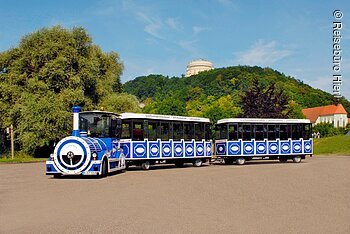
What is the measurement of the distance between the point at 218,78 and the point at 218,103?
2084 centimetres

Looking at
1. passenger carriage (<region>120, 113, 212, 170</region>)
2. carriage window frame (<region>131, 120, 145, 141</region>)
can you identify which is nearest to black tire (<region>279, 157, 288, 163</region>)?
passenger carriage (<region>120, 113, 212, 170</region>)

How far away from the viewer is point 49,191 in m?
13.4

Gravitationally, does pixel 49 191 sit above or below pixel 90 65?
below

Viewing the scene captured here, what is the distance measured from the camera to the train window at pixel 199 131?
27.5 metres

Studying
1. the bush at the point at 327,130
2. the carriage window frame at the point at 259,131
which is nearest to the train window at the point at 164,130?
the carriage window frame at the point at 259,131

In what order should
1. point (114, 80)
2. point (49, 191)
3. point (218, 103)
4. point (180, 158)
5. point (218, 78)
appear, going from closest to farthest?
point (49, 191)
point (180, 158)
point (114, 80)
point (218, 103)
point (218, 78)

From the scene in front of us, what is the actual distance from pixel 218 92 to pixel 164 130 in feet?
274

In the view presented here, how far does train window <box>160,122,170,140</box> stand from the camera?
25.2 m

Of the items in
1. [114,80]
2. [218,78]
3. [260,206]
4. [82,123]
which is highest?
[218,78]

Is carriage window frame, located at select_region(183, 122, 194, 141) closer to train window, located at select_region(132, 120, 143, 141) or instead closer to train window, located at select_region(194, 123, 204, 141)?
train window, located at select_region(194, 123, 204, 141)

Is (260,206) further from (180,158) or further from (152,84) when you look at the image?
(152,84)

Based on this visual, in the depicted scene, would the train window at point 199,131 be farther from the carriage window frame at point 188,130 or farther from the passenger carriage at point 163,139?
the carriage window frame at point 188,130

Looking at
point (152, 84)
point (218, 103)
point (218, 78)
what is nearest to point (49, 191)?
point (218, 103)

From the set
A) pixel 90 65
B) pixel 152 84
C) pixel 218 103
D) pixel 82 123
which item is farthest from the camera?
pixel 152 84
